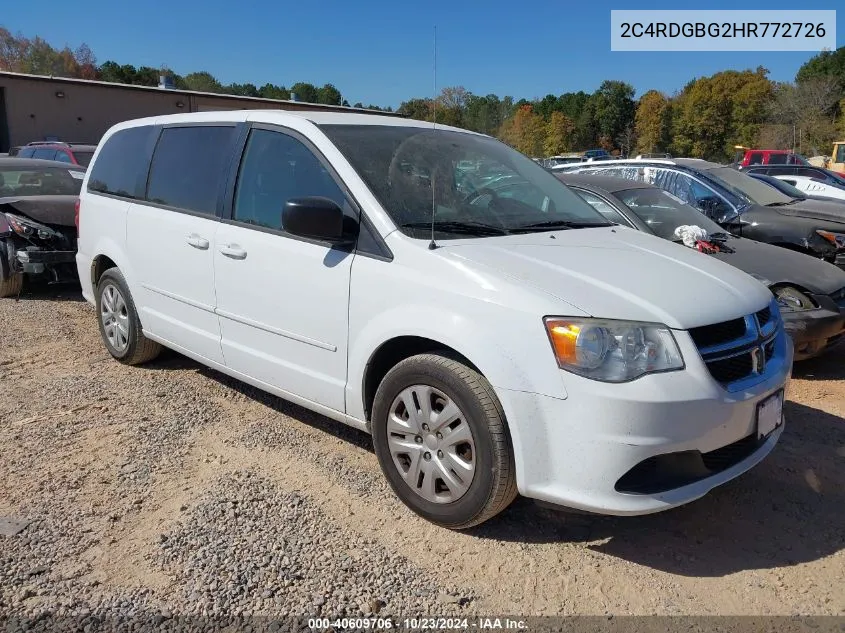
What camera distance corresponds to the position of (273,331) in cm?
366

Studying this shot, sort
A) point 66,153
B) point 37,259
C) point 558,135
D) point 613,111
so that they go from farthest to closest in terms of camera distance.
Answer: point 613,111
point 558,135
point 66,153
point 37,259

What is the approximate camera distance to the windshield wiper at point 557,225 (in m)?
3.53

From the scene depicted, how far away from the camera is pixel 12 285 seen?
298 inches

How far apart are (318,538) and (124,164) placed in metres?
3.40

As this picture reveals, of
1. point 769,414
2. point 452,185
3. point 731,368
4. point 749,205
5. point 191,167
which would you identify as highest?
point 191,167

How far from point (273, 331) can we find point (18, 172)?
21.7 ft

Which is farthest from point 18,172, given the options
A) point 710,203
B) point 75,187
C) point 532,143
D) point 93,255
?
point 532,143

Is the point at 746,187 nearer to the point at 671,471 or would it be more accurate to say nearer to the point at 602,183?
the point at 602,183

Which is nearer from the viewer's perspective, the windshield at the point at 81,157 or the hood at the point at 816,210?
the hood at the point at 816,210

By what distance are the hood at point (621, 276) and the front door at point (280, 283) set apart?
676mm

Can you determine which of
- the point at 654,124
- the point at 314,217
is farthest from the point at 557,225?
the point at 654,124

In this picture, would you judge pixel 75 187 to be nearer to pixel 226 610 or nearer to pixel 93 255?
pixel 93 255

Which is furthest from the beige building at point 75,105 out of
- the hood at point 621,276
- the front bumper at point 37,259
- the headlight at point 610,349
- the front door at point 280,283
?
the headlight at point 610,349

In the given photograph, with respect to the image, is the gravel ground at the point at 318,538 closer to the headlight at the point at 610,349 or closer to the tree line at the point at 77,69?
the headlight at the point at 610,349
